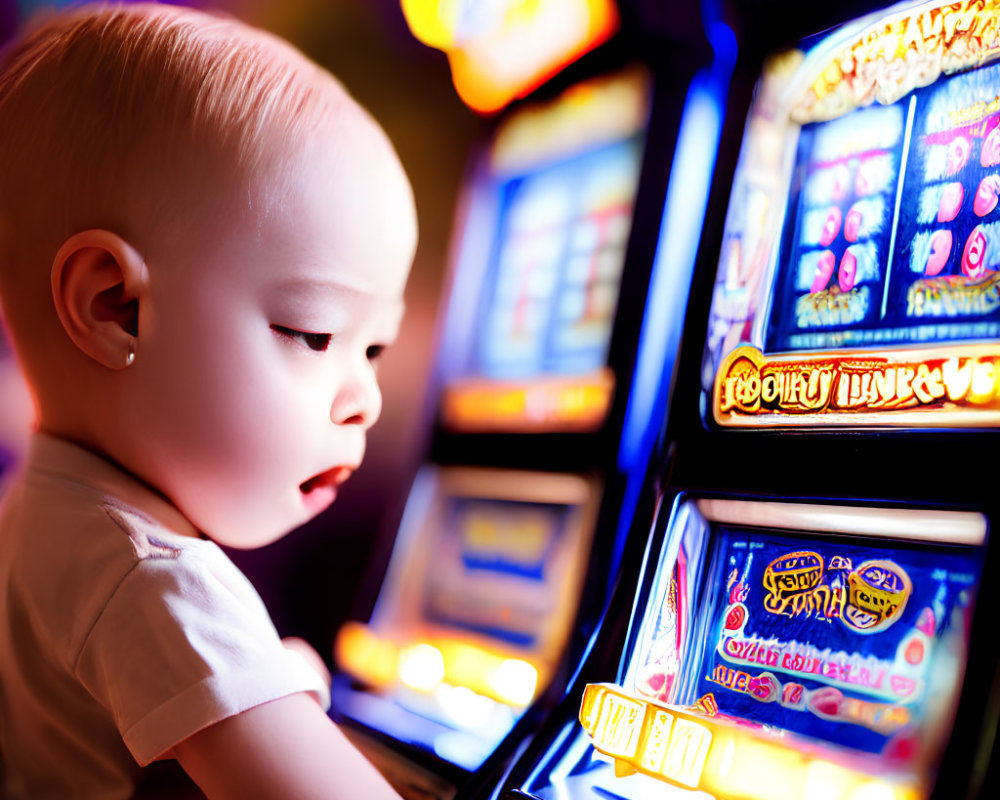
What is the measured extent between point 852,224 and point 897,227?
7 centimetres

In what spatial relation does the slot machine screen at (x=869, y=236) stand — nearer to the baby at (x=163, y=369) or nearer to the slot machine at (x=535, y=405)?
the slot machine at (x=535, y=405)

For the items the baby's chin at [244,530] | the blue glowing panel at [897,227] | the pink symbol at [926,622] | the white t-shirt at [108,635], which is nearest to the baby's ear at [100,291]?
the white t-shirt at [108,635]

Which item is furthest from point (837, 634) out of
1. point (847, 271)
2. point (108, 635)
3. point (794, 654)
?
point (108, 635)

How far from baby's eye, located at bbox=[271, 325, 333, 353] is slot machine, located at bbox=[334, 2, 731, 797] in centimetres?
62

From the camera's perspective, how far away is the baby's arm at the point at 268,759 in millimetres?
978

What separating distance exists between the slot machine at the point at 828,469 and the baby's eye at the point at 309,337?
60 centimetres

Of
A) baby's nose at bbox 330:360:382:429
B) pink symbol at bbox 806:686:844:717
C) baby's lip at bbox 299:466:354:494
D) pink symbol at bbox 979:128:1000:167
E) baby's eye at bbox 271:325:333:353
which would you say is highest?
pink symbol at bbox 979:128:1000:167

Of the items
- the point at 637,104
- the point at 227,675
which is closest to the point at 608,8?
the point at 637,104

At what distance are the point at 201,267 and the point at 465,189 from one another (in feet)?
3.67

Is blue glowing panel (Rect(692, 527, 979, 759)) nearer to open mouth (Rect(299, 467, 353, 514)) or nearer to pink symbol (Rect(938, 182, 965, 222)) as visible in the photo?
pink symbol (Rect(938, 182, 965, 222))

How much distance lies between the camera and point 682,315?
1545mm

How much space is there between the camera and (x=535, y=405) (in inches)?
69.7

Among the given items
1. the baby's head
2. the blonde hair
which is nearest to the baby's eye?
the baby's head

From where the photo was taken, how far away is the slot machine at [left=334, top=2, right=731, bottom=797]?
156 cm
